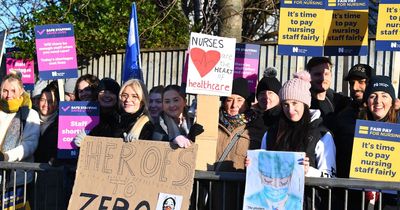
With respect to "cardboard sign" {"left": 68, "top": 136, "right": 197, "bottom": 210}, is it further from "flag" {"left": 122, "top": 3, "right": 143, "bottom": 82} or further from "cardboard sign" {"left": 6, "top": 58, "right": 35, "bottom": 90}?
"cardboard sign" {"left": 6, "top": 58, "right": 35, "bottom": 90}

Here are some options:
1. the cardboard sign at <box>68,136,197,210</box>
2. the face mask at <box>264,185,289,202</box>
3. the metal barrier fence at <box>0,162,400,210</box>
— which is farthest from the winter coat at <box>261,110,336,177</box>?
the cardboard sign at <box>68,136,197,210</box>

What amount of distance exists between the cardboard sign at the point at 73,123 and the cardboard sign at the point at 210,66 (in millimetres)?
1160

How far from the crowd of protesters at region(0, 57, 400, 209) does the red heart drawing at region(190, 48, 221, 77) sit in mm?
426

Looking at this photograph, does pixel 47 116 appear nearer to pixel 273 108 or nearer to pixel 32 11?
pixel 273 108

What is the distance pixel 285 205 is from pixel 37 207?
2504 millimetres

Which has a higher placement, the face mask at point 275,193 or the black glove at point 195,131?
the black glove at point 195,131

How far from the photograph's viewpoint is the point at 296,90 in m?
5.86

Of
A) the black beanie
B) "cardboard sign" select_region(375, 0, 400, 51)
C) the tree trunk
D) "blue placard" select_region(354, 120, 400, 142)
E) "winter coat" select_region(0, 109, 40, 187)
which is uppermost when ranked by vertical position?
the tree trunk

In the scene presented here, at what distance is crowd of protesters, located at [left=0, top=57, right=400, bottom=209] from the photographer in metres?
5.84

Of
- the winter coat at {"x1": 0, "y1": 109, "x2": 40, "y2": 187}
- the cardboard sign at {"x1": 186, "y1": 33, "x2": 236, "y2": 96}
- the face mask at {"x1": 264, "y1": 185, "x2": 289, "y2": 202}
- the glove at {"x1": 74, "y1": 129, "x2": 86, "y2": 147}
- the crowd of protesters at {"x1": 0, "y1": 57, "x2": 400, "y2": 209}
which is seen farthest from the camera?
the winter coat at {"x1": 0, "y1": 109, "x2": 40, "y2": 187}

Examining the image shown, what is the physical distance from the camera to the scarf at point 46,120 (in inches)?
305

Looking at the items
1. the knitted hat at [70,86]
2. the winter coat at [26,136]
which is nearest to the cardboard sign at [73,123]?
the winter coat at [26,136]

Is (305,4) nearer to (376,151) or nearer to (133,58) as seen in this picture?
(133,58)

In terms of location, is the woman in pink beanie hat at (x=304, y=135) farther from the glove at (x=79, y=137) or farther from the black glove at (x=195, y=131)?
the glove at (x=79, y=137)
